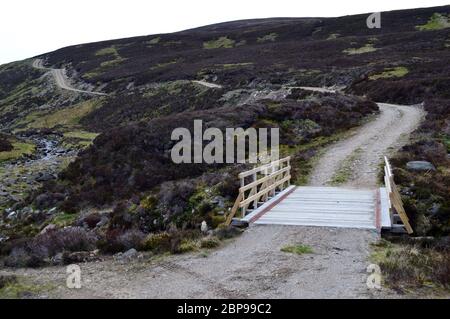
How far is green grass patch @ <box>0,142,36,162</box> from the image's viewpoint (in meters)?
34.2

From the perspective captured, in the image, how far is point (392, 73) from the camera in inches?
1892

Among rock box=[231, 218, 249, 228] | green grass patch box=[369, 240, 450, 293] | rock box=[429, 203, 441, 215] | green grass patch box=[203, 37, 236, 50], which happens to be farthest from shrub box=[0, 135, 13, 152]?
green grass patch box=[203, 37, 236, 50]

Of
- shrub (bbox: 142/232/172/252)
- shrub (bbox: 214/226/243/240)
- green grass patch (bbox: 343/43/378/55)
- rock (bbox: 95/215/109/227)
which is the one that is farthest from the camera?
green grass patch (bbox: 343/43/378/55)

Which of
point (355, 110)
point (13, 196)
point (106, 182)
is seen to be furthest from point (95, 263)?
point (355, 110)

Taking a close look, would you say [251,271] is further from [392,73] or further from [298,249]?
[392,73]

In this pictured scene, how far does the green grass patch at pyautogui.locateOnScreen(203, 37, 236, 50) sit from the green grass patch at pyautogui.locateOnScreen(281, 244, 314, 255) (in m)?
92.9

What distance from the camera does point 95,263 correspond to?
9.61 meters

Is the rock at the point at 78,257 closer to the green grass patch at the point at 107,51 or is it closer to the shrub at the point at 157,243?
the shrub at the point at 157,243

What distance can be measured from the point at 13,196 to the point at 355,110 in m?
21.3

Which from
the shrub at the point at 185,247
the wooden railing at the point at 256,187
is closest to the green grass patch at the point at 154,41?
the wooden railing at the point at 256,187

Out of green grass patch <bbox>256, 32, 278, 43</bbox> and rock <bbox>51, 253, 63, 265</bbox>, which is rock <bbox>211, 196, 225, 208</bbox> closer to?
rock <bbox>51, 253, 63, 265</bbox>

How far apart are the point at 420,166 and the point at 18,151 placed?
30462 millimetres

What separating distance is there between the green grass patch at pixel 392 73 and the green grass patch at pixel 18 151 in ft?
108

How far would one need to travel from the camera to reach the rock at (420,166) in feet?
51.8
